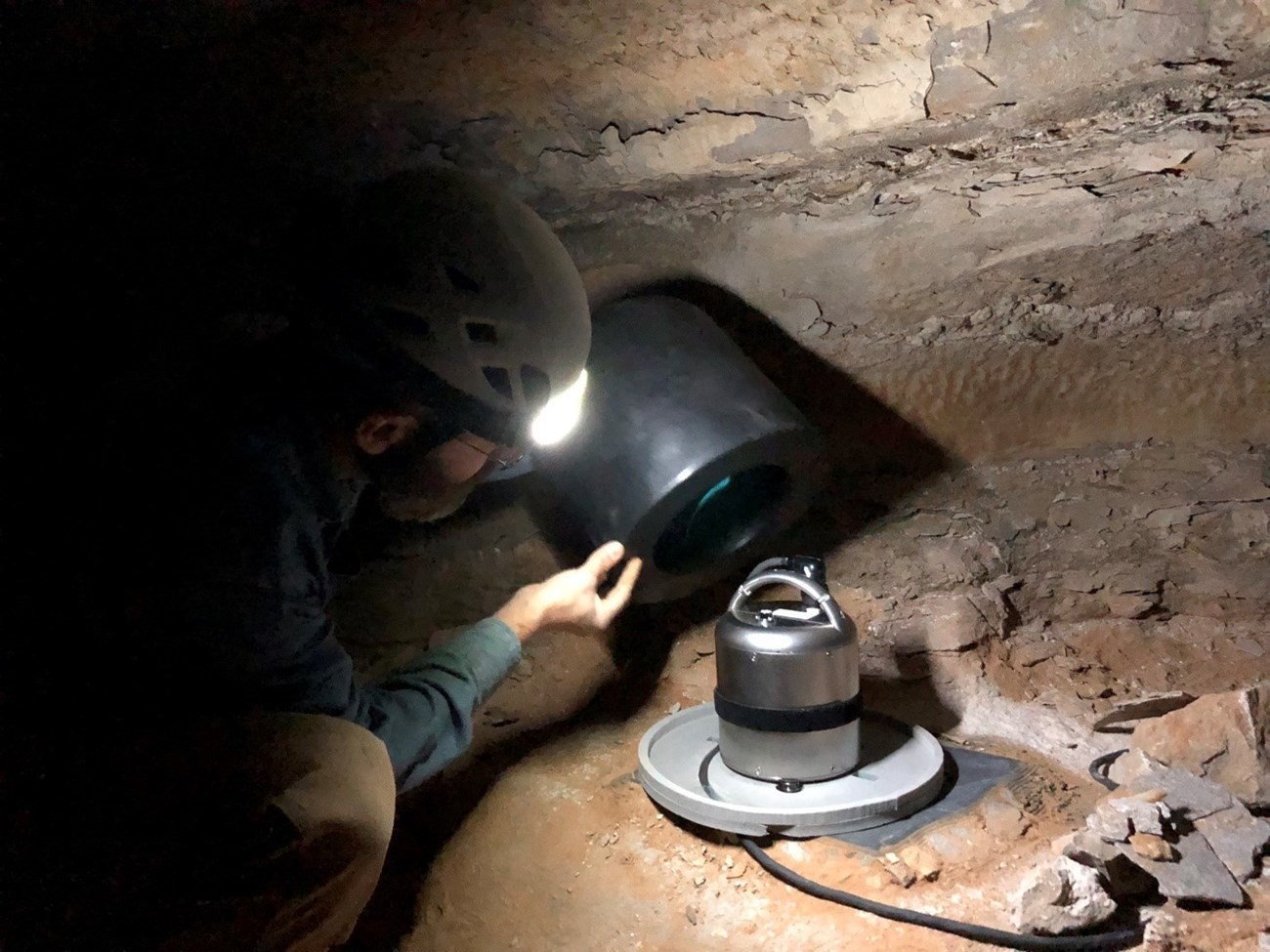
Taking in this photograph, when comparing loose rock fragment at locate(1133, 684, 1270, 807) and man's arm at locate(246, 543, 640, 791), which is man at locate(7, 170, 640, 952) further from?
loose rock fragment at locate(1133, 684, 1270, 807)

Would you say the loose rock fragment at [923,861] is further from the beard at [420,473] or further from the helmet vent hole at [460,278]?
the helmet vent hole at [460,278]

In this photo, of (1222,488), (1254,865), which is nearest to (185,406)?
(1254,865)

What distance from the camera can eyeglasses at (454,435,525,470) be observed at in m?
1.24

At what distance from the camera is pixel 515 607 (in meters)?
1.49

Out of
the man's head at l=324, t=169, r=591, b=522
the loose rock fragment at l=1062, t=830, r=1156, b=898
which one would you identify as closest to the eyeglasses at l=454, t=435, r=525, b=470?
the man's head at l=324, t=169, r=591, b=522


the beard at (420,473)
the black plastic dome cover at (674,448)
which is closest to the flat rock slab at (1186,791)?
the black plastic dome cover at (674,448)

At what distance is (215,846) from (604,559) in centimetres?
72

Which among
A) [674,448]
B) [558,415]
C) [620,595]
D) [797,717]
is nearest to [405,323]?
[558,415]

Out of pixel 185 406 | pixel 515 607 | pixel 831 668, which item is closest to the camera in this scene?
pixel 185 406

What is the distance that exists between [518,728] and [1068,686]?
3.30 feet

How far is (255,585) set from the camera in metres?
1.05

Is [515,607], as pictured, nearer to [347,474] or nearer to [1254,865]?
[347,474]

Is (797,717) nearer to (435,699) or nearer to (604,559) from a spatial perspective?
(604,559)

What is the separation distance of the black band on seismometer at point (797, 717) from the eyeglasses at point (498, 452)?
520 mm
